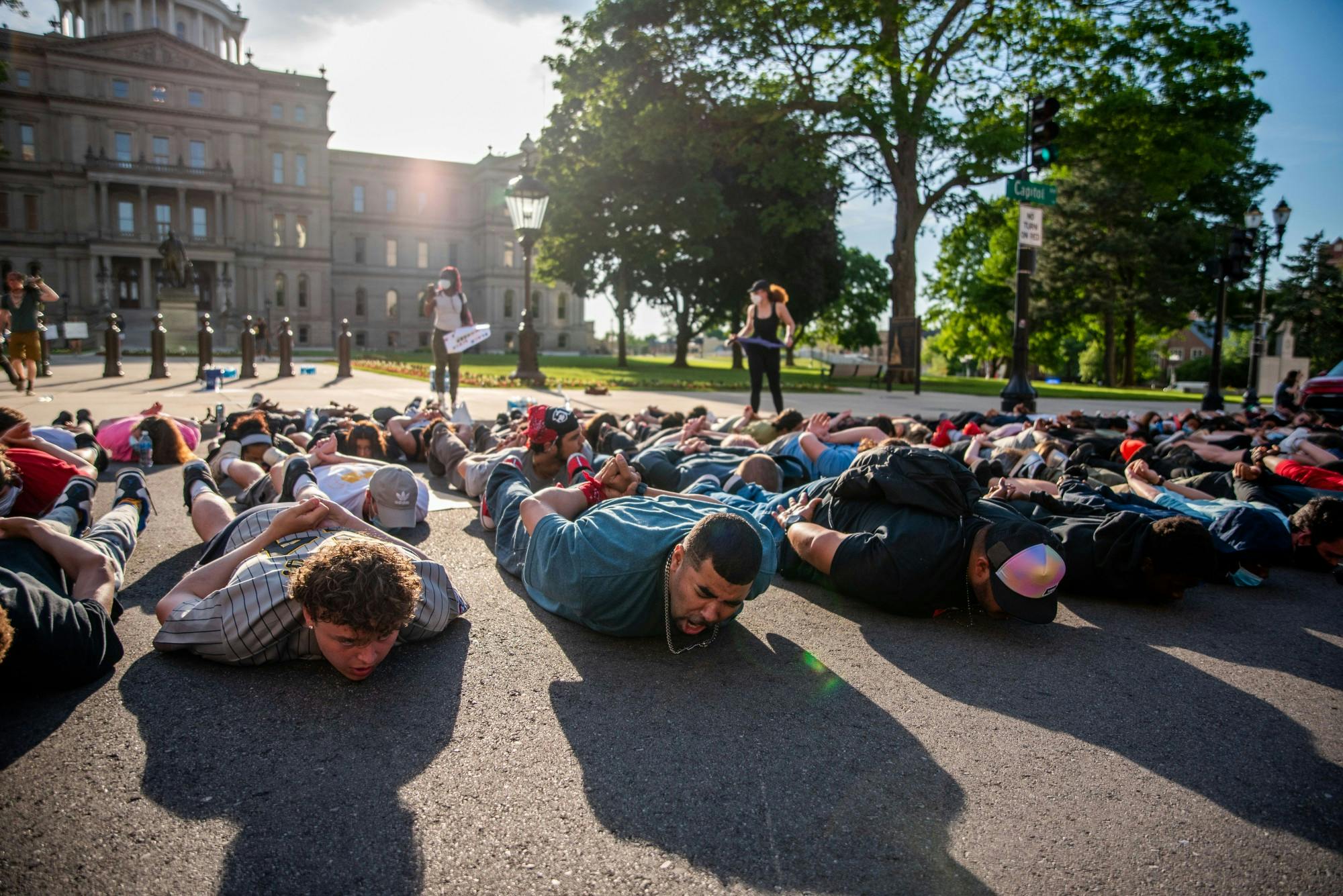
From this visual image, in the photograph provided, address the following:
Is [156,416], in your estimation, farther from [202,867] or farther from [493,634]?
[202,867]

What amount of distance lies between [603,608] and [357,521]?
129 centimetres

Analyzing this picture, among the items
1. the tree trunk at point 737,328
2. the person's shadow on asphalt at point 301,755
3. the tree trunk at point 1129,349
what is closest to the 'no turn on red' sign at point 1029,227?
the person's shadow on asphalt at point 301,755

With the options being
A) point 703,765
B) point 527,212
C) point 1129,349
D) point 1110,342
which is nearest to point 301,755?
point 703,765

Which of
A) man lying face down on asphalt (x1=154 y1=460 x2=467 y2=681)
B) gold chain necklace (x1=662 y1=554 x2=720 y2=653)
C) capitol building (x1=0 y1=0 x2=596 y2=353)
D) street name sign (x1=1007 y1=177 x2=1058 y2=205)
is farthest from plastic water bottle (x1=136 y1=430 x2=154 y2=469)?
capitol building (x1=0 y1=0 x2=596 y2=353)

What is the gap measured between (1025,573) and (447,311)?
11393 millimetres

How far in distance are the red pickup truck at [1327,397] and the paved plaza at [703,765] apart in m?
10.5

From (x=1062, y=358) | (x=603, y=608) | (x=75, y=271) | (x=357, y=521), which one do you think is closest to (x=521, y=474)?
(x=357, y=521)

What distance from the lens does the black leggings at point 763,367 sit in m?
11.9

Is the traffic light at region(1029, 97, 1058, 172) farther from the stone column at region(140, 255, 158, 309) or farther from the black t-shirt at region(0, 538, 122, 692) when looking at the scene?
the stone column at region(140, 255, 158, 309)

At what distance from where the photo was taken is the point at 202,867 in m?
2.07

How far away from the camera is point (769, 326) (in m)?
11.6

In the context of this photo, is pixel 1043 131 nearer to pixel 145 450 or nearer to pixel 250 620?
pixel 145 450

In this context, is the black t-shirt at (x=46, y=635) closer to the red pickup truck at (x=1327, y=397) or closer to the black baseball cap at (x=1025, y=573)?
the black baseball cap at (x=1025, y=573)

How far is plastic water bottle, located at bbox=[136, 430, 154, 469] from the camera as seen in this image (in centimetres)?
756
